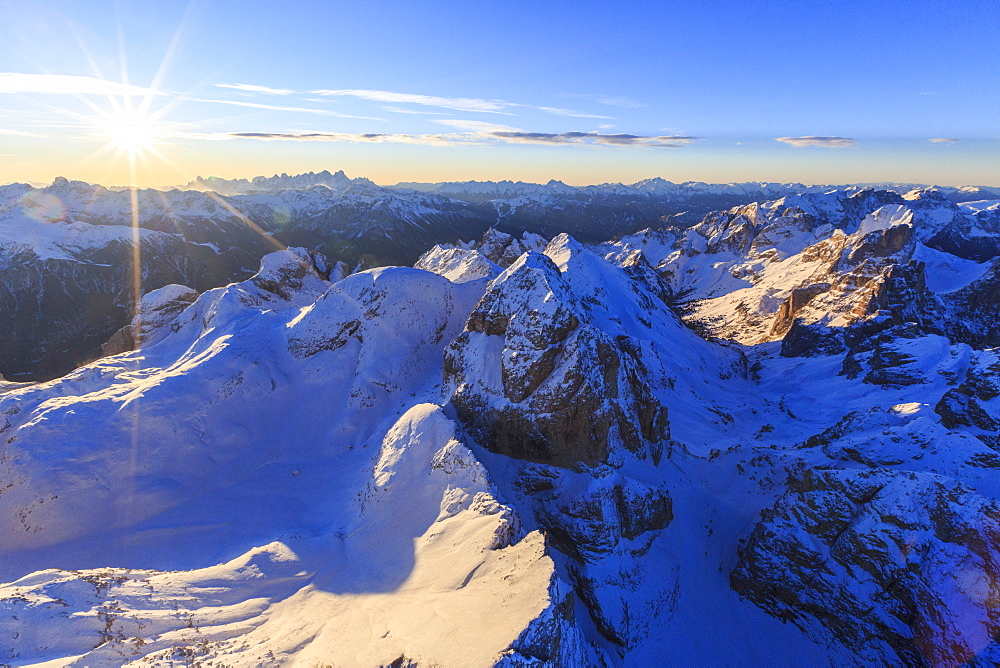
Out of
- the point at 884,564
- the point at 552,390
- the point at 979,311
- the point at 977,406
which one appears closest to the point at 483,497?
the point at 552,390

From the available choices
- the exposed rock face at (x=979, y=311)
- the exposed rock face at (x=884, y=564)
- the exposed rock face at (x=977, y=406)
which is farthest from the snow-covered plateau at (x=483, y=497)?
the exposed rock face at (x=979, y=311)

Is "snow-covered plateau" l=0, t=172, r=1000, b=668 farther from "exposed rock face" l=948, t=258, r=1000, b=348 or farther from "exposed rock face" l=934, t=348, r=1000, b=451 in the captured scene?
"exposed rock face" l=948, t=258, r=1000, b=348

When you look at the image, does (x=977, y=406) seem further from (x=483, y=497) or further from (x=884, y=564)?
(x=483, y=497)

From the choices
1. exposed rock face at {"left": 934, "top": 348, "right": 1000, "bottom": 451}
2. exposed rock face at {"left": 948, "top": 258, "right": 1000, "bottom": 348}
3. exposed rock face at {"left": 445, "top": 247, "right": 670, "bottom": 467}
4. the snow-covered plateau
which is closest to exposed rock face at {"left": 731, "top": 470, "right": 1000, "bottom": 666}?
the snow-covered plateau

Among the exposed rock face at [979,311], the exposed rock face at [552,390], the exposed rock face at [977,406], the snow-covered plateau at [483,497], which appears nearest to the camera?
the snow-covered plateau at [483,497]

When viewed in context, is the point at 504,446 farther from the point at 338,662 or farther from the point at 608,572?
the point at 338,662

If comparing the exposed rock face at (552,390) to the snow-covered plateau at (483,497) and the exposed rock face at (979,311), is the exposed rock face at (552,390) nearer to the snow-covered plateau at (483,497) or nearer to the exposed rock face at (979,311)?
the snow-covered plateau at (483,497)

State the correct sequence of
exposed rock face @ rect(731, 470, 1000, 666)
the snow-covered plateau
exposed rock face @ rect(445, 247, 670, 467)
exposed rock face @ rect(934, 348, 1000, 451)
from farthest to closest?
1. exposed rock face @ rect(934, 348, 1000, 451)
2. exposed rock face @ rect(445, 247, 670, 467)
3. exposed rock face @ rect(731, 470, 1000, 666)
4. the snow-covered plateau
